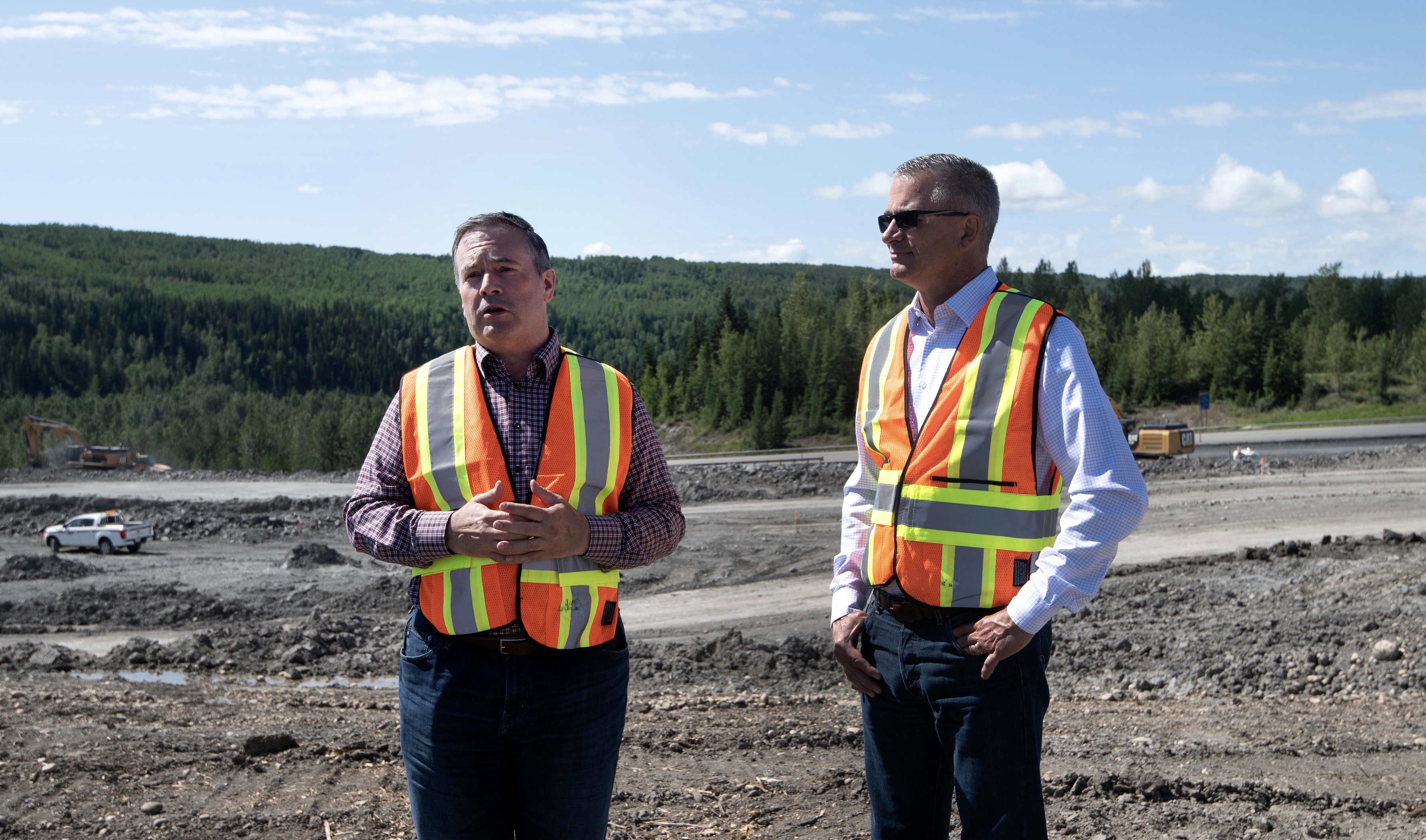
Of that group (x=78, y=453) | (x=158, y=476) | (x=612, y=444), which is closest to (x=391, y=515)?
(x=612, y=444)

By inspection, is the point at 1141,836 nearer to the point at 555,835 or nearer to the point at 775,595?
the point at 555,835

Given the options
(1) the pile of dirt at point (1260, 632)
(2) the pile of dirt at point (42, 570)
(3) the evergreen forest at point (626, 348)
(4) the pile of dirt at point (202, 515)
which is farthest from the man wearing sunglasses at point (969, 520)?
(4) the pile of dirt at point (202, 515)

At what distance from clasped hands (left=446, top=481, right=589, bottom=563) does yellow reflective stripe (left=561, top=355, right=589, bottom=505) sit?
0.12 meters

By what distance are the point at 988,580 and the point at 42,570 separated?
2187 cm

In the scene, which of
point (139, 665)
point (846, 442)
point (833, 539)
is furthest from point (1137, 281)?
point (139, 665)

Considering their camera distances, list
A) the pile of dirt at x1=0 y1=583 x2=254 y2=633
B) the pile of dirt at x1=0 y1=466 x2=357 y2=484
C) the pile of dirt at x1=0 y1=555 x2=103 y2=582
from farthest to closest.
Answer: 1. the pile of dirt at x1=0 y1=466 x2=357 y2=484
2. the pile of dirt at x1=0 y1=555 x2=103 y2=582
3. the pile of dirt at x1=0 y1=583 x2=254 y2=633

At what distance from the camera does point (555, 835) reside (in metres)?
2.62

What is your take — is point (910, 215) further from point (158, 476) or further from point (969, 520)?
point (158, 476)

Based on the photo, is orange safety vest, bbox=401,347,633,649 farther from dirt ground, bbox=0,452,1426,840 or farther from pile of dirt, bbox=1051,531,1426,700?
pile of dirt, bbox=1051,531,1426,700

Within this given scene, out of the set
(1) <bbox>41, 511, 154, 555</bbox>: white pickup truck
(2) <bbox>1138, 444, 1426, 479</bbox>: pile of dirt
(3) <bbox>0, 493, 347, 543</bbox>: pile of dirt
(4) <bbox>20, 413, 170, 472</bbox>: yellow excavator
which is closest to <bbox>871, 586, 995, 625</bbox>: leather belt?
(1) <bbox>41, 511, 154, 555</bbox>: white pickup truck

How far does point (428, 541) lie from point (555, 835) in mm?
798

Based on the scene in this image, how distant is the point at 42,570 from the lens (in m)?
19.8

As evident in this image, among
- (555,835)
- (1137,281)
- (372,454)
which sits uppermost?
(1137,281)

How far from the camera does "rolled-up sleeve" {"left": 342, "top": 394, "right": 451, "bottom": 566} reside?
2.62 m
